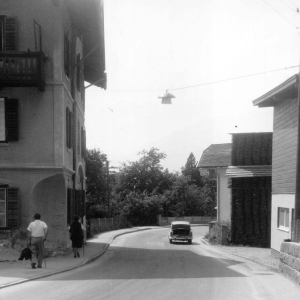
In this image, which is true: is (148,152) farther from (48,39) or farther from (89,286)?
(89,286)

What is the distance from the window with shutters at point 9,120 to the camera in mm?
21922

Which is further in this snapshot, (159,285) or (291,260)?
(291,260)

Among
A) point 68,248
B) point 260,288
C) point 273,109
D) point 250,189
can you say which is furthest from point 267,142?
point 260,288

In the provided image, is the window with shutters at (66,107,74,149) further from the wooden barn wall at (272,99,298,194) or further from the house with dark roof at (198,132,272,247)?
the house with dark roof at (198,132,272,247)

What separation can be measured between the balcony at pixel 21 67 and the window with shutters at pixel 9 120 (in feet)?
3.72

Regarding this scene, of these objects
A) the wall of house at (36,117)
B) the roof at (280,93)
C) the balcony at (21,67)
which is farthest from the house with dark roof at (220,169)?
the balcony at (21,67)

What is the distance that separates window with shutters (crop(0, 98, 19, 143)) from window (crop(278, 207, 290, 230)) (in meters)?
10.5

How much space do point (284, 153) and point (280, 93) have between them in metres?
2.33

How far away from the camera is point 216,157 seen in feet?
144

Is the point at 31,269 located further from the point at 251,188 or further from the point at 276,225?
the point at 251,188

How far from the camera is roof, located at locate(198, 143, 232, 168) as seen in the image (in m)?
42.8

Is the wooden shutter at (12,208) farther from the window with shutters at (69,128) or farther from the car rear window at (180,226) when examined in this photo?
the car rear window at (180,226)

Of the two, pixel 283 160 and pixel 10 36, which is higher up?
pixel 10 36

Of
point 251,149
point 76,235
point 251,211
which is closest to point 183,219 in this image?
point 251,211
